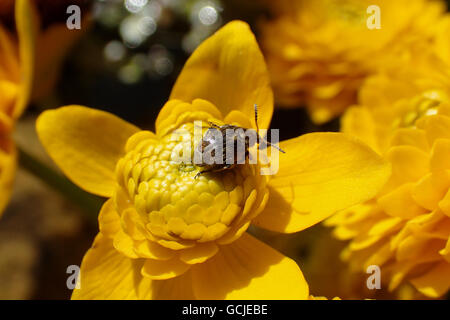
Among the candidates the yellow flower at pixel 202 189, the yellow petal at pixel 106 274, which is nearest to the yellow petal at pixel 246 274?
the yellow flower at pixel 202 189

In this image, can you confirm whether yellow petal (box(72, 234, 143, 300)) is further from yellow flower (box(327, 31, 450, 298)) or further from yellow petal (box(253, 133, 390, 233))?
yellow flower (box(327, 31, 450, 298))

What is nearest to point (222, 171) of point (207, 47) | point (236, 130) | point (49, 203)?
point (236, 130)

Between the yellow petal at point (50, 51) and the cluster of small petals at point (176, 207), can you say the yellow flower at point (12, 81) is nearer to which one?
the yellow petal at point (50, 51)

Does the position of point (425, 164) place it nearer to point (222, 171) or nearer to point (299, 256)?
point (222, 171)

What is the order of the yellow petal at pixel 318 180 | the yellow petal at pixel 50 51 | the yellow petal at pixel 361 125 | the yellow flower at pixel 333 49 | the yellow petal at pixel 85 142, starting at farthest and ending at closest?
1. the yellow flower at pixel 333 49
2. the yellow petal at pixel 50 51
3. the yellow petal at pixel 361 125
4. the yellow petal at pixel 85 142
5. the yellow petal at pixel 318 180

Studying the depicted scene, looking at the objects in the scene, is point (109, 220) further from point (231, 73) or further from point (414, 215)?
Result: point (414, 215)

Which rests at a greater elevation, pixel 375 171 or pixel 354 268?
pixel 375 171

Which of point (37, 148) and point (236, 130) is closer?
point (236, 130)
